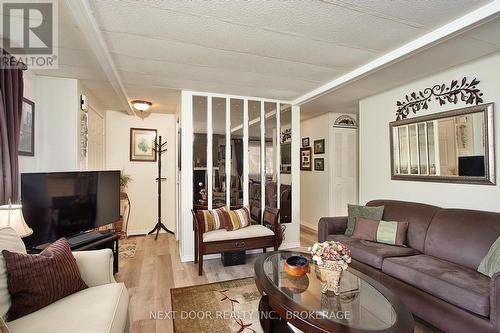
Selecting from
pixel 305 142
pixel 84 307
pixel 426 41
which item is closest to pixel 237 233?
pixel 84 307

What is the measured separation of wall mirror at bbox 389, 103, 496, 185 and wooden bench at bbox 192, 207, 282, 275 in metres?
1.81

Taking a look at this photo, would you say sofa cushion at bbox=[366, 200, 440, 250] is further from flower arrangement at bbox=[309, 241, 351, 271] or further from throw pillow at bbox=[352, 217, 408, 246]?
flower arrangement at bbox=[309, 241, 351, 271]

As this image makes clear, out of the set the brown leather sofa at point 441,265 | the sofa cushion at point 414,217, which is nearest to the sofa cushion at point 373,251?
the brown leather sofa at point 441,265

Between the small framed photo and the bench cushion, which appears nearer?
the bench cushion

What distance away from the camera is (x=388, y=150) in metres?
3.62

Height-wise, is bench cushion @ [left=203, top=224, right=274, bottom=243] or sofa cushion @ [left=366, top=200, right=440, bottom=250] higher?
sofa cushion @ [left=366, top=200, right=440, bottom=250]

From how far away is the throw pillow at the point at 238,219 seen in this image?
3410 millimetres

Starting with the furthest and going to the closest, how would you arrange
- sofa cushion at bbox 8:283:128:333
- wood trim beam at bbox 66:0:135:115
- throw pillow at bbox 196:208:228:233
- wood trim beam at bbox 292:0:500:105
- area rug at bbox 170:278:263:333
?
throw pillow at bbox 196:208:228:233, area rug at bbox 170:278:263:333, wood trim beam at bbox 292:0:500:105, wood trim beam at bbox 66:0:135:115, sofa cushion at bbox 8:283:128:333

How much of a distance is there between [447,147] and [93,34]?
11.8ft

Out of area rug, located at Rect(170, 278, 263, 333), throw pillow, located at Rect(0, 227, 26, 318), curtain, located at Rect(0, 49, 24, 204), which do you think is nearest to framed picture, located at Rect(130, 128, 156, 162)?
curtain, located at Rect(0, 49, 24, 204)

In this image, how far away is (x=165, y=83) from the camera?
130 inches

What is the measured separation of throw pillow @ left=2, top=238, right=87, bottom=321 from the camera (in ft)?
4.58

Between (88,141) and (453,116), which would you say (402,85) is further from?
(88,141)

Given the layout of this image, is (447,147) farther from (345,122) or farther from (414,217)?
(345,122)
